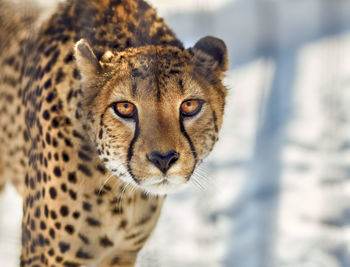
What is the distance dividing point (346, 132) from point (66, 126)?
8.04 ft

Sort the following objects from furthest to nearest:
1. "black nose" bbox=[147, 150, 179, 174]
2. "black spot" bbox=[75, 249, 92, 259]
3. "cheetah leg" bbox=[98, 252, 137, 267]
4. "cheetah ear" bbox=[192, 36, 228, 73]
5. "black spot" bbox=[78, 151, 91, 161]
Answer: "cheetah leg" bbox=[98, 252, 137, 267]
"black spot" bbox=[75, 249, 92, 259]
"black spot" bbox=[78, 151, 91, 161]
"cheetah ear" bbox=[192, 36, 228, 73]
"black nose" bbox=[147, 150, 179, 174]

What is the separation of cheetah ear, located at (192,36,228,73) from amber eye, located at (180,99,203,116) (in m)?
0.12

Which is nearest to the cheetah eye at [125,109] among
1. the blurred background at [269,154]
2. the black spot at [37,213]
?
the blurred background at [269,154]

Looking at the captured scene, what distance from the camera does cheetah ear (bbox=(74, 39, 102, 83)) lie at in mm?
1526

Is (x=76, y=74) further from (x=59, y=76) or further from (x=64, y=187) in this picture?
(x=64, y=187)

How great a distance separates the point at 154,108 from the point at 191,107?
11 centimetres

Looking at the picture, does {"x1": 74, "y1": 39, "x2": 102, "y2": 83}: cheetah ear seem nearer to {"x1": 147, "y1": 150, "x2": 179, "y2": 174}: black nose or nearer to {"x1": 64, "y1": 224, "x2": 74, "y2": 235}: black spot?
{"x1": 147, "y1": 150, "x2": 179, "y2": 174}: black nose

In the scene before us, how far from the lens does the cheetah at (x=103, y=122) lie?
1537 mm

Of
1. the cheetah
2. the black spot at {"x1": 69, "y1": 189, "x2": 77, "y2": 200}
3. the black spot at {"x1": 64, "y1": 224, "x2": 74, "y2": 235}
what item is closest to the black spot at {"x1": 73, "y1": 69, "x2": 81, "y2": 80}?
the cheetah

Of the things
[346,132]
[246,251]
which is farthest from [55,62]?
[346,132]

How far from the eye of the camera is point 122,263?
2.14m

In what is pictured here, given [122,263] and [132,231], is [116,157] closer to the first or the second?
[132,231]

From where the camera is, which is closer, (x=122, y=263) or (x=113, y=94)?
(x=113, y=94)

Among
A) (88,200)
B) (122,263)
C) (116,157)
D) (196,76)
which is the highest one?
(196,76)
